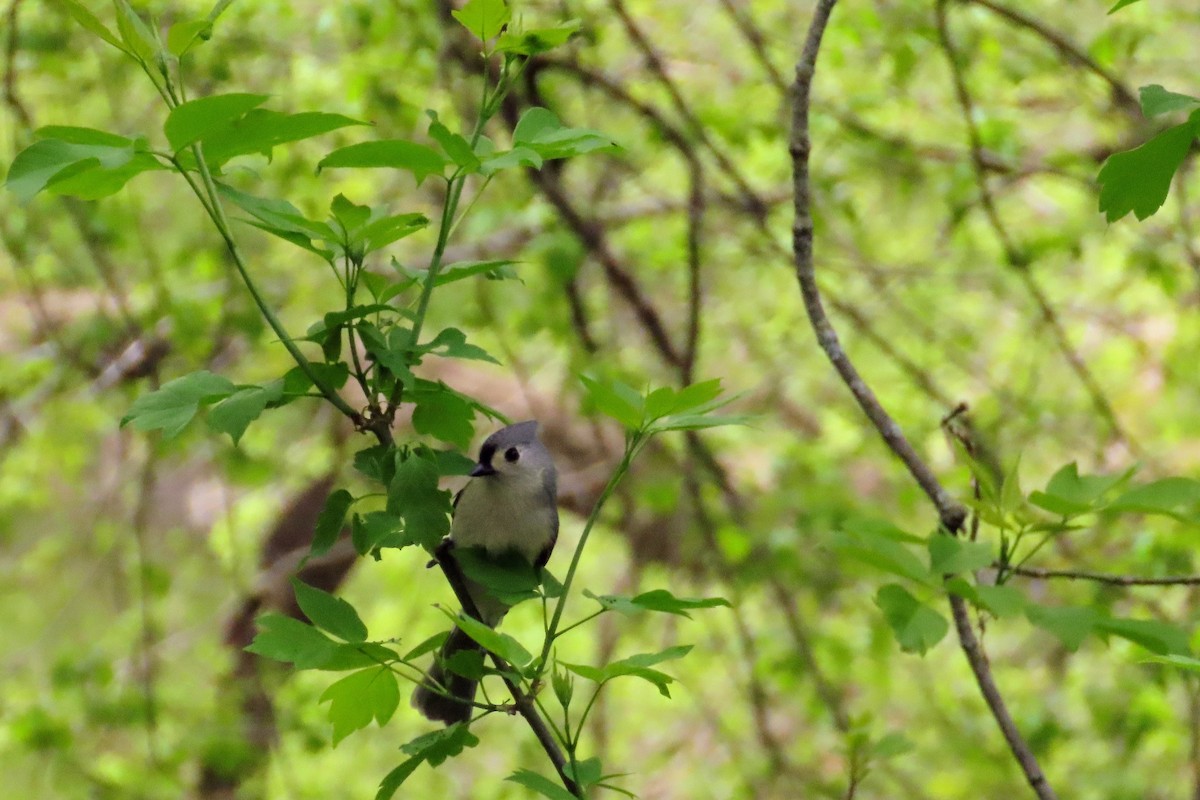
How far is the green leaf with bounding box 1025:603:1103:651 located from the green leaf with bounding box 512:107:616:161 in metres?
0.81

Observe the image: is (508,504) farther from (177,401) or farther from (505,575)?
(177,401)

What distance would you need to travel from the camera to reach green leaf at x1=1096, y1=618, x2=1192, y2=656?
5.04ft

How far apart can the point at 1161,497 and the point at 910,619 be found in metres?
0.35

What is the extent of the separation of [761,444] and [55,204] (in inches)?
143

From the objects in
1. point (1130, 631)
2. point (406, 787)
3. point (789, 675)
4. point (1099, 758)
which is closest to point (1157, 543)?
point (789, 675)

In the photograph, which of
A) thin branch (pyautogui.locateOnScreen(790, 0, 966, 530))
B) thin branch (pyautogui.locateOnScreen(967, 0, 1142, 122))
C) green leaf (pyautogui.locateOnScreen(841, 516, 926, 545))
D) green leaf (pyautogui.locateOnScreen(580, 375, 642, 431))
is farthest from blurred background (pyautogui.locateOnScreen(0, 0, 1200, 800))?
green leaf (pyautogui.locateOnScreen(580, 375, 642, 431))

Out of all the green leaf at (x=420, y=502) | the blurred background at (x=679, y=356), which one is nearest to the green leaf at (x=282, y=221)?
the green leaf at (x=420, y=502)

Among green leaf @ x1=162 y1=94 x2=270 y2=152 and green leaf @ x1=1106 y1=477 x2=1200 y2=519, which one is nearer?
green leaf @ x1=162 y1=94 x2=270 y2=152

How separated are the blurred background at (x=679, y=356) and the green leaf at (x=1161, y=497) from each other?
1774 mm

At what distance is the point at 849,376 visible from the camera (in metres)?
1.86

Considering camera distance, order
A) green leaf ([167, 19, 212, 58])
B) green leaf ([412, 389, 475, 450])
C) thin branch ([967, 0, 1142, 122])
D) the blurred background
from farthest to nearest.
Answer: the blurred background < thin branch ([967, 0, 1142, 122]) < green leaf ([412, 389, 475, 450]) < green leaf ([167, 19, 212, 58])

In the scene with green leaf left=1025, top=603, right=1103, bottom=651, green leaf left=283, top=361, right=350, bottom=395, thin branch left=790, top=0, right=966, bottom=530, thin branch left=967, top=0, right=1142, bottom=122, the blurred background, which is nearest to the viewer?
green leaf left=283, top=361, right=350, bottom=395

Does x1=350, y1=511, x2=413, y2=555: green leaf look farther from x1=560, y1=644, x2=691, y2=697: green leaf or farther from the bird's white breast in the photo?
the bird's white breast

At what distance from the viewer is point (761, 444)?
21.6ft
